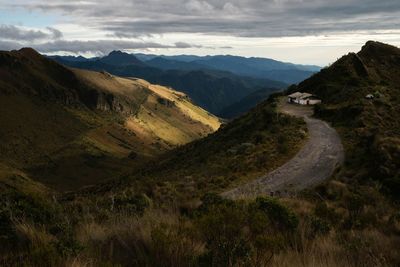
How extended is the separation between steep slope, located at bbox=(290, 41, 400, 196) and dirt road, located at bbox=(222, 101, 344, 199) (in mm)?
1255

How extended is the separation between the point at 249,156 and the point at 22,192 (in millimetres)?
27316

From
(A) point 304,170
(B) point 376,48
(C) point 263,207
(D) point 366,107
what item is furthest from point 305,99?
(C) point 263,207

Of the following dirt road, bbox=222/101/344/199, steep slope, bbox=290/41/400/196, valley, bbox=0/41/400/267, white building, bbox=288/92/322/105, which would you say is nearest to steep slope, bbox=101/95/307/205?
valley, bbox=0/41/400/267

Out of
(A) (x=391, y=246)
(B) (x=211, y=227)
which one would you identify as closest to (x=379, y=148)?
(A) (x=391, y=246)

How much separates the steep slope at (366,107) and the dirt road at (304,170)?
4.12 ft

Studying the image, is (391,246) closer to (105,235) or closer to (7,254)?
(105,235)

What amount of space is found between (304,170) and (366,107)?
22.6m

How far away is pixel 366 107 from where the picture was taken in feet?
165

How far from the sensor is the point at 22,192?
1225 cm

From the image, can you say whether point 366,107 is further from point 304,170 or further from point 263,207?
point 263,207

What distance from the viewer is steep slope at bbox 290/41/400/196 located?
27.5 meters

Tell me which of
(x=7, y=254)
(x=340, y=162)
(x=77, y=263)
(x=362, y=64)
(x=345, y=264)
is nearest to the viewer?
(x=77, y=263)

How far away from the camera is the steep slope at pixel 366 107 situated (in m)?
27.5

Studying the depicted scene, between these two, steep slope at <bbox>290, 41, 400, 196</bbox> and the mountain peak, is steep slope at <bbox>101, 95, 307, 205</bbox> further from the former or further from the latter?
the mountain peak
